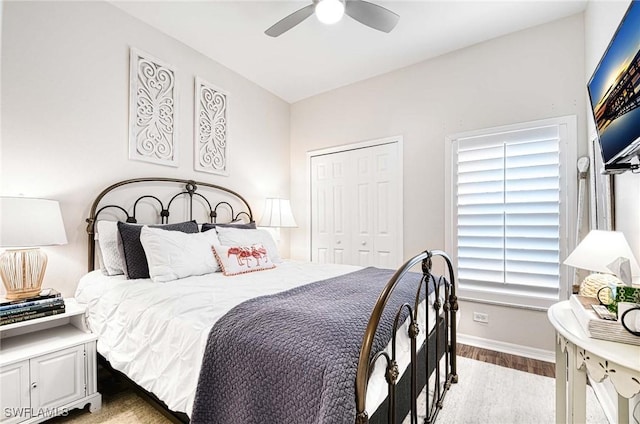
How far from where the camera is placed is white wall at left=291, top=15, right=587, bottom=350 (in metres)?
2.50

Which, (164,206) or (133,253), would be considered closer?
(133,253)

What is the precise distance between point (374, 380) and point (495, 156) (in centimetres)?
241

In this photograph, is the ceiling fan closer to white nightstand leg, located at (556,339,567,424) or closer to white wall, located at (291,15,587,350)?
white wall, located at (291,15,587,350)

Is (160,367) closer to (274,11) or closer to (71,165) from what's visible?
(71,165)

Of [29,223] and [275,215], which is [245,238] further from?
[29,223]

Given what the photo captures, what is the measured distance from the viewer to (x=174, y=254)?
2.07 meters

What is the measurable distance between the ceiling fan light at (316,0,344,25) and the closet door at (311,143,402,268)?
1.55 meters

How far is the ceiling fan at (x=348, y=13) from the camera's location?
2.01 meters

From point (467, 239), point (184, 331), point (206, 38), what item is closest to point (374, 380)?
point (184, 331)

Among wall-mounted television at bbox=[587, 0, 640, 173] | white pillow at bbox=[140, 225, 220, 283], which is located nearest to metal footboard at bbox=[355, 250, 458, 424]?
wall-mounted television at bbox=[587, 0, 640, 173]

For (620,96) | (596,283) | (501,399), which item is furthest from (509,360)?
(620,96)

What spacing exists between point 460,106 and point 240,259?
247 cm

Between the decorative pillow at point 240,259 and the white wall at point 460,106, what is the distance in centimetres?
157

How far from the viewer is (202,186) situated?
3.09m
